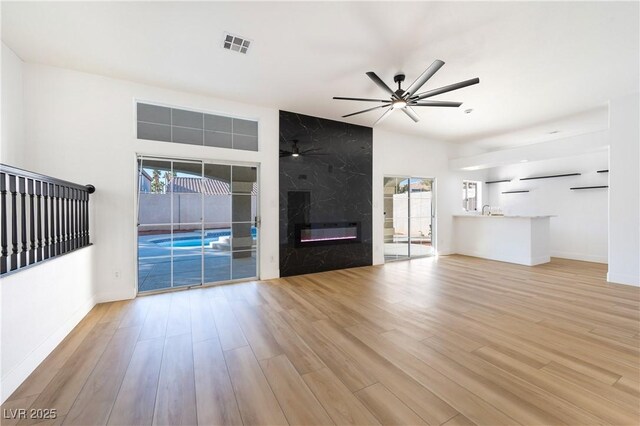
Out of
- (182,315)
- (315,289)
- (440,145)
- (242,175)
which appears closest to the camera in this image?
(182,315)

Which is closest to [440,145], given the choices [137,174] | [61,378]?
[137,174]

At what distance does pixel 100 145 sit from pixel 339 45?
3.49 metres

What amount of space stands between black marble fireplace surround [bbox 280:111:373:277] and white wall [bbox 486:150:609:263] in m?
5.18

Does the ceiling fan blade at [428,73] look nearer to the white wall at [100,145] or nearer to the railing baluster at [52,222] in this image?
the white wall at [100,145]

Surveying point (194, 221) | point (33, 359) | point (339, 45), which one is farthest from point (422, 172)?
point (33, 359)

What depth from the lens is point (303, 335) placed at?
2502 mm

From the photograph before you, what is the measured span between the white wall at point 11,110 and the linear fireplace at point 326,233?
3857 millimetres

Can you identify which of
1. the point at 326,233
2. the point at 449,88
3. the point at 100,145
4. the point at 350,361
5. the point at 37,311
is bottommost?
the point at 350,361

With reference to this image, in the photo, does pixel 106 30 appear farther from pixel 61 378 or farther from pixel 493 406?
pixel 493 406

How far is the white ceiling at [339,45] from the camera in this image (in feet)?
7.76

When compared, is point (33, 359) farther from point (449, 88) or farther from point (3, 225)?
point (449, 88)

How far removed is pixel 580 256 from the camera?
6273 mm

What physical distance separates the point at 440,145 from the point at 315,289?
5560mm

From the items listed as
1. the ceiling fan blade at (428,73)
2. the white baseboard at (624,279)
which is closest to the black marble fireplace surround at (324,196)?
the ceiling fan blade at (428,73)
